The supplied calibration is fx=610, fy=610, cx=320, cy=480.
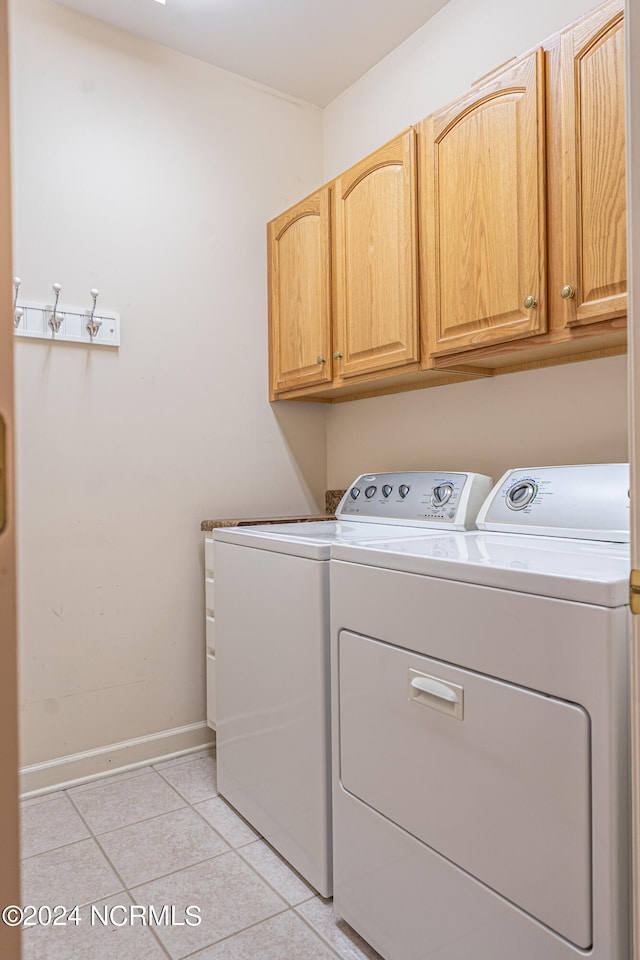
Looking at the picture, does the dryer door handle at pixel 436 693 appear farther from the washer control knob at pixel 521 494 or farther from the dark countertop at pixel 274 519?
the dark countertop at pixel 274 519

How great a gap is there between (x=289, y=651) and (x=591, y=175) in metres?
1.35

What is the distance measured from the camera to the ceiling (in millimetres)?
2105

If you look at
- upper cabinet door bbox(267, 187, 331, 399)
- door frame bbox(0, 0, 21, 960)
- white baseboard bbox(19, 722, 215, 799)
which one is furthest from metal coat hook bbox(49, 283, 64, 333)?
door frame bbox(0, 0, 21, 960)

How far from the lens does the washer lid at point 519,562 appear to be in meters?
0.90

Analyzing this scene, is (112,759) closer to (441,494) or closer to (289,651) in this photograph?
(289,651)

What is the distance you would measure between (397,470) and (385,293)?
2.32ft

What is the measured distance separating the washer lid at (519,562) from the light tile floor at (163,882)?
870mm

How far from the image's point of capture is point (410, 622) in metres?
1.20

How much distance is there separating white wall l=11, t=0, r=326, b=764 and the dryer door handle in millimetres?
1363

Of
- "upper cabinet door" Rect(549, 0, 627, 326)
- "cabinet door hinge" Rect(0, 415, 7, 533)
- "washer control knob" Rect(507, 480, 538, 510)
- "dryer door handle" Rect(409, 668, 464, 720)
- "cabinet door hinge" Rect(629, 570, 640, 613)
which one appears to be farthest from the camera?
"washer control knob" Rect(507, 480, 538, 510)

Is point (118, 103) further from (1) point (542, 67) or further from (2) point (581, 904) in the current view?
(2) point (581, 904)

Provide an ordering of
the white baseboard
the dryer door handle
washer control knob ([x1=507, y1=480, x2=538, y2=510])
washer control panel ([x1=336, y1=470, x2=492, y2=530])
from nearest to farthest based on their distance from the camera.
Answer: the dryer door handle, washer control knob ([x1=507, y1=480, x2=538, y2=510]), washer control panel ([x1=336, y1=470, x2=492, y2=530]), the white baseboard

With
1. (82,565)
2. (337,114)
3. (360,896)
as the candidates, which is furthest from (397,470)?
(337,114)

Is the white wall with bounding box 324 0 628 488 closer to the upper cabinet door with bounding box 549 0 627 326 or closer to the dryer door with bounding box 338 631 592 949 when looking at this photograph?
the upper cabinet door with bounding box 549 0 627 326
